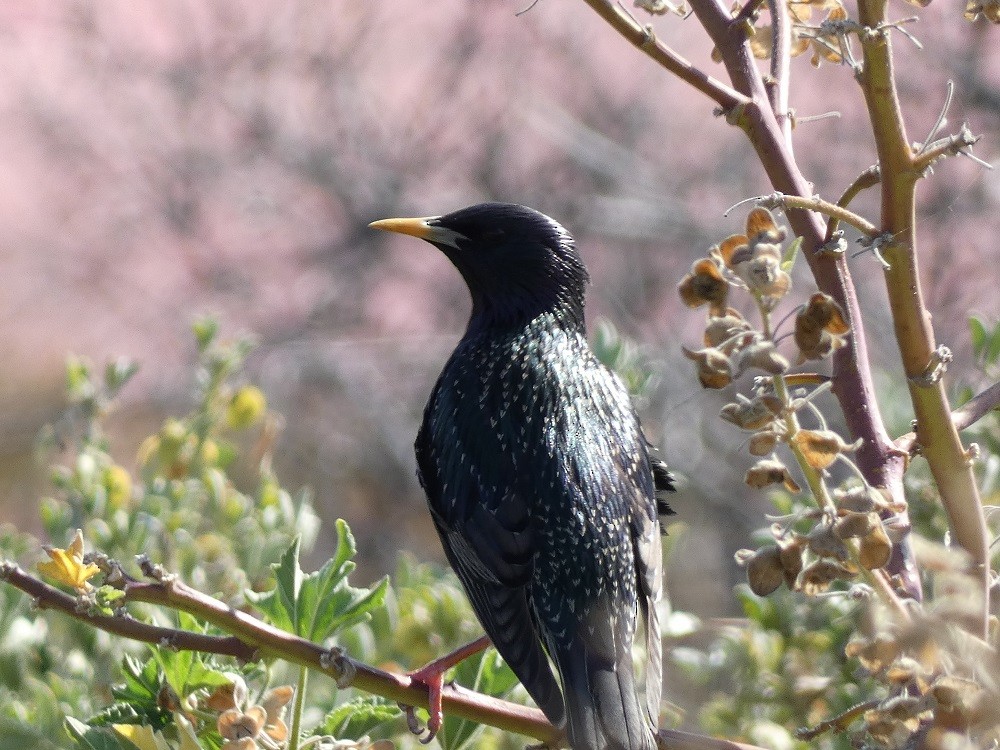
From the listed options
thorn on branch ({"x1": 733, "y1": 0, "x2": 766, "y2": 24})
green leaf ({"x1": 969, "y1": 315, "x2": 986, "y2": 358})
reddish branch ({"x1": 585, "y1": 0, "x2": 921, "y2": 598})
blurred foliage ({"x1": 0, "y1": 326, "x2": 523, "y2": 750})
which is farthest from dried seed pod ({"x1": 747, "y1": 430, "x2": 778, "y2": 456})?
green leaf ({"x1": 969, "y1": 315, "x2": 986, "y2": 358})

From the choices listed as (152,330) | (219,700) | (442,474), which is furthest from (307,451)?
(219,700)

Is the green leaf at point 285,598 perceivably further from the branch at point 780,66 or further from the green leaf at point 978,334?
the green leaf at point 978,334

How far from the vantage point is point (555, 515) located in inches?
94.1

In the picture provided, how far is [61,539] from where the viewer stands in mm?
2760

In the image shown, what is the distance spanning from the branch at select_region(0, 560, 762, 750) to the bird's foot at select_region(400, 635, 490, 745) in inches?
1.0

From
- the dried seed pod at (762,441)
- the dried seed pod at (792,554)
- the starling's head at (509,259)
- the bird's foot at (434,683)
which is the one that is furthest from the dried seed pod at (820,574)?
the starling's head at (509,259)

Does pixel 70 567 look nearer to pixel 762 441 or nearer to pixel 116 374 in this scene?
pixel 762 441

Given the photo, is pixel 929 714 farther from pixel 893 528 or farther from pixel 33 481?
pixel 33 481

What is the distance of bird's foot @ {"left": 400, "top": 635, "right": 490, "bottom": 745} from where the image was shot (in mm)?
1797

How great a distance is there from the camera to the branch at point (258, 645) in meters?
1.46

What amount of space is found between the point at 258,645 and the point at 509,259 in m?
1.56

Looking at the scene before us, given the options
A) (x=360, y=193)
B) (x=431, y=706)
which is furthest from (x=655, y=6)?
(x=360, y=193)

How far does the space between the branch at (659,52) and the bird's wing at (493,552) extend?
1.01 meters

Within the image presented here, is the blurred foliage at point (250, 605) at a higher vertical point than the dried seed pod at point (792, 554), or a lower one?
higher
